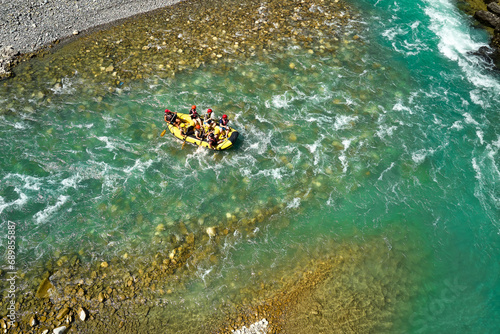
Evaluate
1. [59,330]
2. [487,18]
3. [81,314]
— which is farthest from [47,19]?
[487,18]

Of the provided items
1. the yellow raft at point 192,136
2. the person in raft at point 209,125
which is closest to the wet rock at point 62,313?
the yellow raft at point 192,136

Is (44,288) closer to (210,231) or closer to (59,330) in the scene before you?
(59,330)

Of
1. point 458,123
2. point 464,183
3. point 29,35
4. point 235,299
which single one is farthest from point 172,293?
point 29,35

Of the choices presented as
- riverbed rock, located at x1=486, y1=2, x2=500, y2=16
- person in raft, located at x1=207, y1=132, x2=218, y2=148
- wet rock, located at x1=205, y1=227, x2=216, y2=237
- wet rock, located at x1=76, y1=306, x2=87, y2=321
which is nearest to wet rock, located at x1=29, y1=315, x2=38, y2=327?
wet rock, located at x1=76, y1=306, x2=87, y2=321

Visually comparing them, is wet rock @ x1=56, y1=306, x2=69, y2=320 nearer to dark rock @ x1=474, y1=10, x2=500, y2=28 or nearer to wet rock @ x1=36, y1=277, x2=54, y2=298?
wet rock @ x1=36, y1=277, x2=54, y2=298

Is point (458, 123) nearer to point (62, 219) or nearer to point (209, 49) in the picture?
point (209, 49)

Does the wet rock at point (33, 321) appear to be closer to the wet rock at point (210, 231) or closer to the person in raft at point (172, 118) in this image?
the wet rock at point (210, 231)
